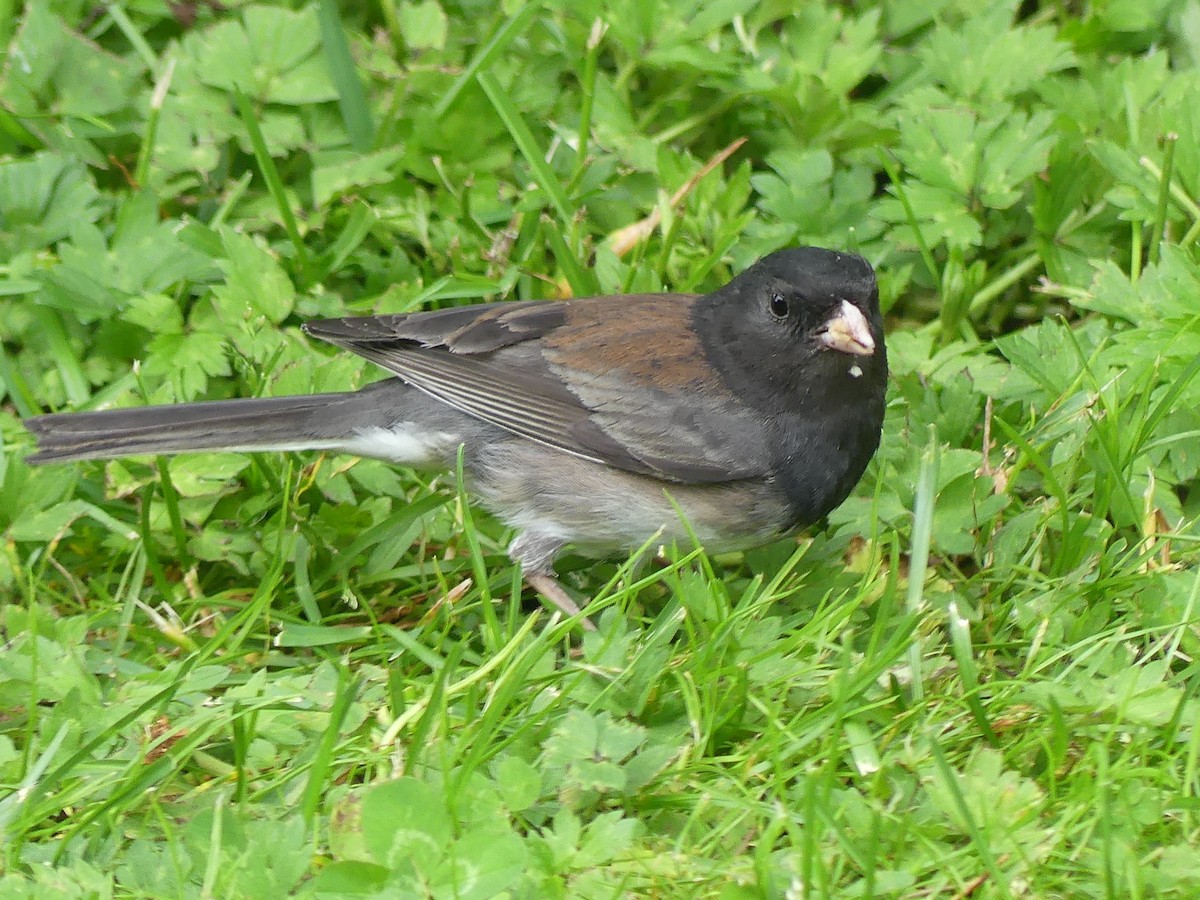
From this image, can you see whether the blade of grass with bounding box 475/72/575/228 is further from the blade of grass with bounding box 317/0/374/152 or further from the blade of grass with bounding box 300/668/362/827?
the blade of grass with bounding box 300/668/362/827

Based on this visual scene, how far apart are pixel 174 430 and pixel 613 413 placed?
109 cm

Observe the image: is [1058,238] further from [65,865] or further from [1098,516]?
[65,865]

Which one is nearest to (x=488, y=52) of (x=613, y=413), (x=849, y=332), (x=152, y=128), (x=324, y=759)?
(x=152, y=128)

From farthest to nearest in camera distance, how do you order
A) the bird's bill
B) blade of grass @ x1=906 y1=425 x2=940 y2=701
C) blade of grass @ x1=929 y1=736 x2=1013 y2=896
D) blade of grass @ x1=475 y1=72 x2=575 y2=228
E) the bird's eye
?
blade of grass @ x1=475 y1=72 x2=575 y2=228 → the bird's eye → the bird's bill → blade of grass @ x1=906 y1=425 x2=940 y2=701 → blade of grass @ x1=929 y1=736 x2=1013 y2=896

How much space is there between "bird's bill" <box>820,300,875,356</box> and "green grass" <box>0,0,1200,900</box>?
0.37m

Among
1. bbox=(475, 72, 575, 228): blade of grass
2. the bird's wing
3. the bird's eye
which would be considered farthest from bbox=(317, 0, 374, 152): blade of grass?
the bird's eye

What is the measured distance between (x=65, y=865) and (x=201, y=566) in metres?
1.25

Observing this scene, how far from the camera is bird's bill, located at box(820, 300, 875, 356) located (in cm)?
349

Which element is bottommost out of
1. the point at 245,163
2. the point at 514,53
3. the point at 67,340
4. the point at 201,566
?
the point at 201,566

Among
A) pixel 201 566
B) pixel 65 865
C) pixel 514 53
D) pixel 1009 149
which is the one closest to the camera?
pixel 65 865

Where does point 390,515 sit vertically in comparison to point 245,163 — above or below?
below

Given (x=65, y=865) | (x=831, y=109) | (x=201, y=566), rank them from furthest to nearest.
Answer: (x=831, y=109) → (x=201, y=566) → (x=65, y=865)

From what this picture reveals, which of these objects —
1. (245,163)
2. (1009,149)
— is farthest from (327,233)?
(1009,149)

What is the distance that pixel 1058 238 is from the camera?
4477 mm
